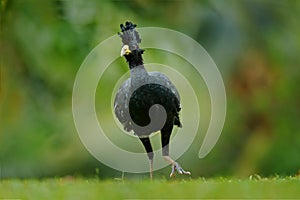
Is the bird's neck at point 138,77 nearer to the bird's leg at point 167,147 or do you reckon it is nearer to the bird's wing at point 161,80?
the bird's wing at point 161,80

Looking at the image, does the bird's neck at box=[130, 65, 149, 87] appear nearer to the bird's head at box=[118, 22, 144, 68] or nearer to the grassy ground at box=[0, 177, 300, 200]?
the bird's head at box=[118, 22, 144, 68]

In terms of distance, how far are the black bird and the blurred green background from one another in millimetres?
1109

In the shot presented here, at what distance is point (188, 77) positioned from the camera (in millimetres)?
3418

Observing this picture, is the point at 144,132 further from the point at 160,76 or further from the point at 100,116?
the point at 100,116

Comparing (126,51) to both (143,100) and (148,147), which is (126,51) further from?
(148,147)

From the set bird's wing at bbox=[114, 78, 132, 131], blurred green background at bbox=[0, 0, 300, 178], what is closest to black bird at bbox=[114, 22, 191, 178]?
bird's wing at bbox=[114, 78, 132, 131]

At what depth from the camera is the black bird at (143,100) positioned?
6.37 feet

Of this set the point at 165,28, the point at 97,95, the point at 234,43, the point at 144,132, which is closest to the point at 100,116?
the point at 97,95

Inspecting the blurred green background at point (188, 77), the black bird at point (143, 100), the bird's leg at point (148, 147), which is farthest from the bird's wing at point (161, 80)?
the blurred green background at point (188, 77)

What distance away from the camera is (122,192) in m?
1.91

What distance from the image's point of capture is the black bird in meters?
1.94

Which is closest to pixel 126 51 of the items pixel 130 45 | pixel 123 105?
pixel 130 45

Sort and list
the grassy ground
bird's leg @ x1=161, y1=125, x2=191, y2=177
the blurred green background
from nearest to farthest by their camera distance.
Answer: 1. the grassy ground
2. bird's leg @ x1=161, y1=125, x2=191, y2=177
3. the blurred green background

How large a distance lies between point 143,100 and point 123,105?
0.23 ft
